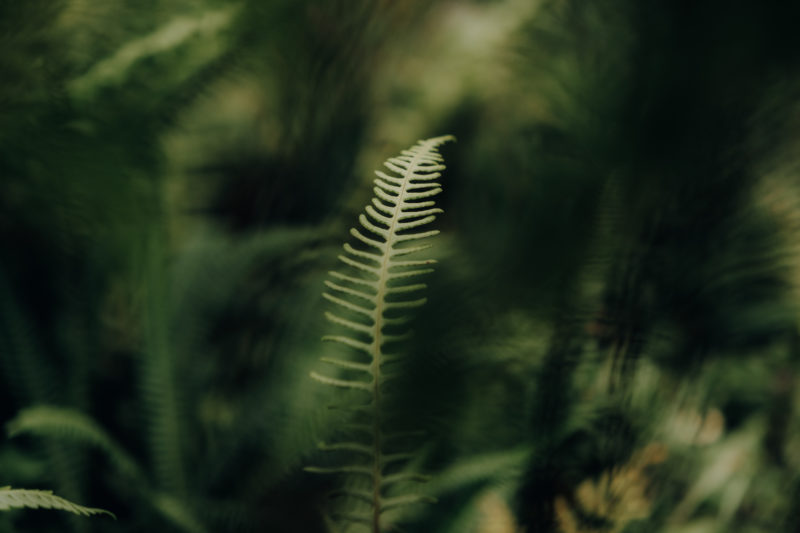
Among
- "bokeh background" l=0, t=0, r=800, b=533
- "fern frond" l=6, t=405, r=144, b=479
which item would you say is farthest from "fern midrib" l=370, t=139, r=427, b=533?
"fern frond" l=6, t=405, r=144, b=479

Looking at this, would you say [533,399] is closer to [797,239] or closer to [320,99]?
[797,239]

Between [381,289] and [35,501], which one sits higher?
[381,289]

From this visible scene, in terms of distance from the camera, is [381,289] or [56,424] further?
[56,424]

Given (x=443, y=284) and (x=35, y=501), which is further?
(x=443, y=284)

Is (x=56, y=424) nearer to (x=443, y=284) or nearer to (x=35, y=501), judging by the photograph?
(x=35, y=501)

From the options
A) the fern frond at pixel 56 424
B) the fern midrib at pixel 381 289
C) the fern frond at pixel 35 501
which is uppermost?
the fern midrib at pixel 381 289

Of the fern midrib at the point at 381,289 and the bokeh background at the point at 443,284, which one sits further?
the bokeh background at the point at 443,284

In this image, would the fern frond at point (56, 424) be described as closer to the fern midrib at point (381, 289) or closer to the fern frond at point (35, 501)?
the fern frond at point (35, 501)

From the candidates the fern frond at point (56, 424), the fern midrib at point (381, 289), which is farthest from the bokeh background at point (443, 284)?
the fern midrib at point (381, 289)

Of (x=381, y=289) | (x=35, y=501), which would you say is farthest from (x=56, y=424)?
(x=381, y=289)
